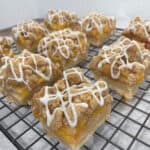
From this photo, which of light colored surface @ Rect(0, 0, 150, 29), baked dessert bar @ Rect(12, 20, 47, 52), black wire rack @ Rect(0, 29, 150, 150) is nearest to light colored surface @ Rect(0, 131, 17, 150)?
black wire rack @ Rect(0, 29, 150, 150)

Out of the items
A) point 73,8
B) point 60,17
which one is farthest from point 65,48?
point 73,8

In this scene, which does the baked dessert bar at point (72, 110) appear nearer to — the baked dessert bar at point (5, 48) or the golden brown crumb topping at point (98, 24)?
the baked dessert bar at point (5, 48)

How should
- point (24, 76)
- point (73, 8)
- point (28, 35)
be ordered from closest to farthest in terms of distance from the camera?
point (24, 76) → point (28, 35) → point (73, 8)

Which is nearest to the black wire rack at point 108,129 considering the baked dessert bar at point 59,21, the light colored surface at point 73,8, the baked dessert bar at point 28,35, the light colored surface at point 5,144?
the light colored surface at point 5,144

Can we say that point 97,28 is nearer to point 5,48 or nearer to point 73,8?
point 5,48

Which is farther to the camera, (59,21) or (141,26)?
(59,21)

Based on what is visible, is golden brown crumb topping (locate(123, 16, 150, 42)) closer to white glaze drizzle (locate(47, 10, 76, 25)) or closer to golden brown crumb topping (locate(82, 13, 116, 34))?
golden brown crumb topping (locate(82, 13, 116, 34))

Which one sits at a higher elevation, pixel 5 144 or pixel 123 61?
pixel 123 61

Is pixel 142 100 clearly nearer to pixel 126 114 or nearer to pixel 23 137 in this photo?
pixel 126 114

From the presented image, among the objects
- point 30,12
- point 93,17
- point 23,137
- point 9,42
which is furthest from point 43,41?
point 30,12
